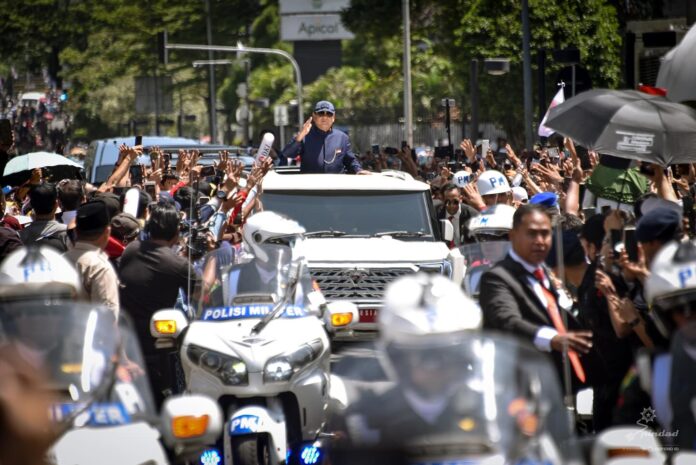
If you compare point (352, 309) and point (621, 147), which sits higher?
point (621, 147)

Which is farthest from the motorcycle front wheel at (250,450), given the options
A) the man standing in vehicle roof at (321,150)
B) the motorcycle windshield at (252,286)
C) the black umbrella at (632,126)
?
the man standing in vehicle roof at (321,150)

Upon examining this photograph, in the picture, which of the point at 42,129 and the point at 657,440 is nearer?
the point at 657,440

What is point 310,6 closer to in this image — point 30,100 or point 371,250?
point 30,100

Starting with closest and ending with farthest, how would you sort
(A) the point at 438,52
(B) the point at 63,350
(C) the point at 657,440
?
(C) the point at 657,440 < (B) the point at 63,350 < (A) the point at 438,52

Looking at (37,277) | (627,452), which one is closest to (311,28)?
(37,277)

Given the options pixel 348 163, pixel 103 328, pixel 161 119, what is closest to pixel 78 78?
pixel 161 119

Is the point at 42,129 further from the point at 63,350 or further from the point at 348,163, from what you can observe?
the point at 63,350

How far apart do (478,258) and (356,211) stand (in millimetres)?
5512

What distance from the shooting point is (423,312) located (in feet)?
15.8

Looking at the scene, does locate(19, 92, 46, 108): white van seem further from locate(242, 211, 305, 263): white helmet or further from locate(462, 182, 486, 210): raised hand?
locate(242, 211, 305, 263): white helmet

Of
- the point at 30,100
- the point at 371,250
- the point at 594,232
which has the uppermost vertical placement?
the point at 594,232

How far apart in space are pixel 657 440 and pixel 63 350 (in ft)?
7.11

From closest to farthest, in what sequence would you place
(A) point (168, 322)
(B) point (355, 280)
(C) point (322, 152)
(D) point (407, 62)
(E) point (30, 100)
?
(A) point (168, 322) < (B) point (355, 280) < (C) point (322, 152) < (D) point (407, 62) < (E) point (30, 100)

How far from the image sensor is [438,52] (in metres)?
41.9
